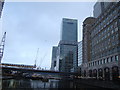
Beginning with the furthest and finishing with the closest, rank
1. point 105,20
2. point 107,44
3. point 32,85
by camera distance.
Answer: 1. point 105,20
2. point 107,44
3. point 32,85

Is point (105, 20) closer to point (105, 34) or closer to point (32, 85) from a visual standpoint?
point (105, 34)

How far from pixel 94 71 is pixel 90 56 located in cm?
2124

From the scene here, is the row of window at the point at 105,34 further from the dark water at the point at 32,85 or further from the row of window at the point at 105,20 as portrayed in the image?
the dark water at the point at 32,85

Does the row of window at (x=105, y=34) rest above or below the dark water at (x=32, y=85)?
above

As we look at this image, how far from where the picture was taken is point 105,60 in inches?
3802

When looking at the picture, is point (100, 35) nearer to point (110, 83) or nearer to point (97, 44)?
point (97, 44)

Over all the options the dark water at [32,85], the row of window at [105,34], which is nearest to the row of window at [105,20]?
the row of window at [105,34]

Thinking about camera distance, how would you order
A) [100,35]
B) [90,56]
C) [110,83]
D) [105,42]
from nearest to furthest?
[110,83], [105,42], [100,35], [90,56]

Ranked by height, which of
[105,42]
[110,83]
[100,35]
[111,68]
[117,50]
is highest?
[100,35]

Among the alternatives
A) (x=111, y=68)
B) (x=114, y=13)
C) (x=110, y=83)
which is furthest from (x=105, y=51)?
(x=110, y=83)

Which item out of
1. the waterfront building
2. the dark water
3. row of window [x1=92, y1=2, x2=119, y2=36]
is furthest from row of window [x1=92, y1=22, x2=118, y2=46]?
the dark water

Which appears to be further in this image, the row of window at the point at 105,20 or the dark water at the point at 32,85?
the row of window at the point at 105,20

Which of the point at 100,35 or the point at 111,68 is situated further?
the point at 100,35

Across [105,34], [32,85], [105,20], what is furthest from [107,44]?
[32,85]
